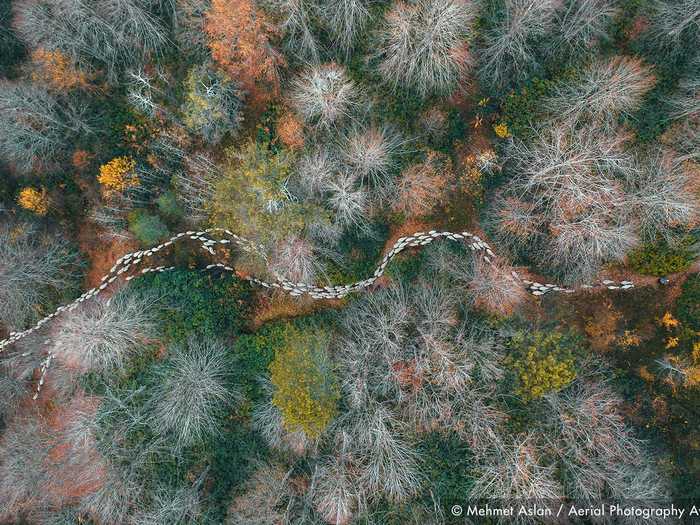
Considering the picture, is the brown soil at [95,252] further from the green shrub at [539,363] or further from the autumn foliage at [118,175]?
the green shrub at [539,363]

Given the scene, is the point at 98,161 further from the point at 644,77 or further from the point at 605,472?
the point at 605,472

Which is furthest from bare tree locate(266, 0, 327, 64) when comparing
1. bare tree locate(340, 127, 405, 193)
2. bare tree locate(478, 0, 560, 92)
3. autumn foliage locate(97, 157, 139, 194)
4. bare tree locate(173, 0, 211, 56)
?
autumn foliage locate(97, 157, 139, 194)

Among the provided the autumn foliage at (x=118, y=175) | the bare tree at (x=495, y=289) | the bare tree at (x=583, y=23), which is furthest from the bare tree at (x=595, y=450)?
the autumn foliage at (x=118, y=175)

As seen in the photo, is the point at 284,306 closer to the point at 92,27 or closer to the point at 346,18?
the point at 346,18

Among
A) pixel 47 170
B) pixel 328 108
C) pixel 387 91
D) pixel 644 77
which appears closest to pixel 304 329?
pixel 328 108

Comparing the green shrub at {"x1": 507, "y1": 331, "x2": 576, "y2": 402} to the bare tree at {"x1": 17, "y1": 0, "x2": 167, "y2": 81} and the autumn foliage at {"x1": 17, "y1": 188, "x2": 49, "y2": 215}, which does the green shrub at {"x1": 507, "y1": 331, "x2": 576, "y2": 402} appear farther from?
the autumn foliage at {"x1": 17, "y1": 188, "x2": 49, "y2": 215}
